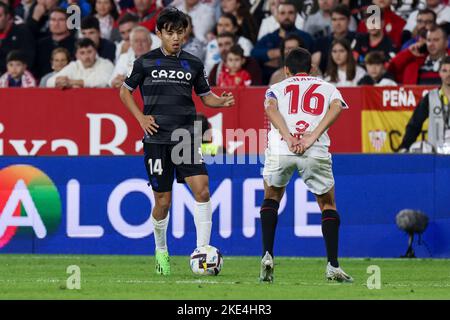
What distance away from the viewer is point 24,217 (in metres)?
15.8

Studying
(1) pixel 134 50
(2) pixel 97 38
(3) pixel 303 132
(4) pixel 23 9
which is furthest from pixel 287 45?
(3) pixel 303 132

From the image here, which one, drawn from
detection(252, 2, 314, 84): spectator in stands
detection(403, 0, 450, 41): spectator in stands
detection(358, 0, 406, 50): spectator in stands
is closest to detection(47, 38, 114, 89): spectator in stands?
detection(252, 2, 314, 84): spectator in stands

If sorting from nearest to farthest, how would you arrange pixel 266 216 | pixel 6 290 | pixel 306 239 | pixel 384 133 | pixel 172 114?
pixel 6 290
pixel 266 216
pixel 172 114
pixel 306 239
pixel 384 133

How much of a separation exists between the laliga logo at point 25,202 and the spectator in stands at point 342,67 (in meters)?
4.59

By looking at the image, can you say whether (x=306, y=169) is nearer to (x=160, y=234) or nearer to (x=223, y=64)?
(x=160, y=234)

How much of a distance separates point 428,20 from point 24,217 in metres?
6.47

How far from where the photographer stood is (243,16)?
19.9 meters

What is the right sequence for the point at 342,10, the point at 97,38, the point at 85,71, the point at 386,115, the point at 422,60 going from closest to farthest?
the point at 386,115
the point at 422,60
the point at 342,10
the point at 85,71
the point at 97,38

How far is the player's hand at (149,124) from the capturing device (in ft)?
40.4

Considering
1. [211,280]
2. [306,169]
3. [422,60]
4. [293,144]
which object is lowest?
[211,280]

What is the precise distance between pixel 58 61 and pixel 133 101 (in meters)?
7.51

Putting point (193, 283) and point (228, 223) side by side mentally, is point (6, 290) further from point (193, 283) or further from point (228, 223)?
point (228, 223)

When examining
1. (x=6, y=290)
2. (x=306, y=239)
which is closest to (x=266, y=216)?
(x=6, y=290)

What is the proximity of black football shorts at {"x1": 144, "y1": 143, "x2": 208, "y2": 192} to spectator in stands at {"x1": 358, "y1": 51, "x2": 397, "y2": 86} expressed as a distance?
6.44 m
